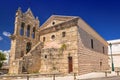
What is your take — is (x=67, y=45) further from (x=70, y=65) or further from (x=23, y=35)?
(x=23, y=35)

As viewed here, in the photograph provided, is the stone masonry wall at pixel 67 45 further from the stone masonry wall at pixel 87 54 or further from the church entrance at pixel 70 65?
the stone masonry wall at pixel 87 54

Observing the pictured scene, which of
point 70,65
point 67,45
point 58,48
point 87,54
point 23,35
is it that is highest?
point 23,35

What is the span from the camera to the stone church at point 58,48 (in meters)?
18.2

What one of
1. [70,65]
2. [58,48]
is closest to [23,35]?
[58,48]

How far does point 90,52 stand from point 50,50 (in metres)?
6.07

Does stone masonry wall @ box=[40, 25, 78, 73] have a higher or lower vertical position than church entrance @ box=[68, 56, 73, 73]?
higher

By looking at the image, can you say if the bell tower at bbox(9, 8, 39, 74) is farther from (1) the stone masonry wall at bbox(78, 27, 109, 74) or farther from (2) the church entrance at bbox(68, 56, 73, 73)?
(1) the stone masonry wall at bbox(78, 27, 109, 74)

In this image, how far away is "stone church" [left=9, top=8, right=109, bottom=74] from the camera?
18.2 metres

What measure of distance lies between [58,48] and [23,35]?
781cm

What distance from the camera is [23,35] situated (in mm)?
23703

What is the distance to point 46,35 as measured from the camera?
22.9 metres

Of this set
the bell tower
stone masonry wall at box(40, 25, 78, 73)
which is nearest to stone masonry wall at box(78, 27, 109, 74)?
stone masonry wall at box(40, 25, 78, 73)

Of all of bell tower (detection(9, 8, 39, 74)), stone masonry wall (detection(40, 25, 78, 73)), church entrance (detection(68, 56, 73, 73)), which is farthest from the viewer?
bell tower (detection(9, 8, 39, 74))

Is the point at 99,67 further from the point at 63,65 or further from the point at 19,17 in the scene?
the point at 19,17
